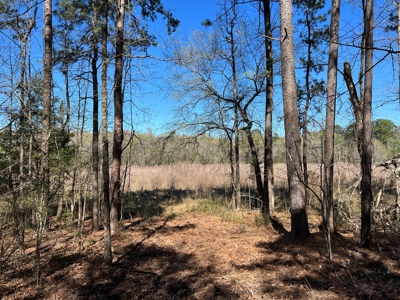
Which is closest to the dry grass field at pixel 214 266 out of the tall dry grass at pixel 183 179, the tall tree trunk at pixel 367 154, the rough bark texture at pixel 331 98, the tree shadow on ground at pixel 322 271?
the tree shadow on ground at pixel 322 271

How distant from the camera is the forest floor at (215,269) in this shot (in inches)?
138

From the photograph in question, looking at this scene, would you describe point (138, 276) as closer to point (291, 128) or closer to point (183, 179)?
point (291, 128)

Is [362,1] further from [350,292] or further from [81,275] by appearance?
[81,275]

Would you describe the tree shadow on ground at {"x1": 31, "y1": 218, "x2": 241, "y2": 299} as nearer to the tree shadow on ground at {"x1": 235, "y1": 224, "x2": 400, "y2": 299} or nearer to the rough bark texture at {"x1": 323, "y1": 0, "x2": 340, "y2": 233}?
the tree shadow on ground at {"x1": 235, "y1": 224, "x2": 400, "y2": 299}

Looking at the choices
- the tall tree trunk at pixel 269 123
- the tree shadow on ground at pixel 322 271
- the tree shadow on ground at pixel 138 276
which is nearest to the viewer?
the tree shadow on ground at pixel 322 271

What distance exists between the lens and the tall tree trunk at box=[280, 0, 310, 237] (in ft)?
16.4

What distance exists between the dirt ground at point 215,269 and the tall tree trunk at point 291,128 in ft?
1.32

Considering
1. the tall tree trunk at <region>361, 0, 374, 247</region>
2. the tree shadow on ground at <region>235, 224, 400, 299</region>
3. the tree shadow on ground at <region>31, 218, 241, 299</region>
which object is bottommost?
the tree shadow on ground at <region>31, 218, 241, 299</region>

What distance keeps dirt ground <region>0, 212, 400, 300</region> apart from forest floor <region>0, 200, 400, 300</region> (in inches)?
0.5

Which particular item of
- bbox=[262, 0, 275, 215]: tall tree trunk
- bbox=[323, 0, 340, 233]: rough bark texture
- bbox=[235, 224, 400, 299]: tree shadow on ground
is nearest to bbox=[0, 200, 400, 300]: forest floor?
bbox=[235, 224, 400, 299]: tree shadow on ground

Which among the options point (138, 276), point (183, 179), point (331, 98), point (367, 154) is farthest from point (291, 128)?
point (183, 179)

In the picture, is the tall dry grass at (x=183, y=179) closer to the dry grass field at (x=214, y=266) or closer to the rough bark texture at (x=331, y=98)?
the dry grass field at (x=214, y=266)

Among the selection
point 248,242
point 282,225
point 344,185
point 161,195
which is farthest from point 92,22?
point 344,185

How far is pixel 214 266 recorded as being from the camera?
4.52 metres
